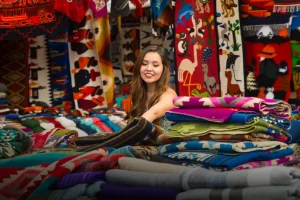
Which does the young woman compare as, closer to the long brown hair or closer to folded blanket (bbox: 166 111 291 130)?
the long brown hair

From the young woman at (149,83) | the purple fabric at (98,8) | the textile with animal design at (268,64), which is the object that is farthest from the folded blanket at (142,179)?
the textile with animal design at (268,64)

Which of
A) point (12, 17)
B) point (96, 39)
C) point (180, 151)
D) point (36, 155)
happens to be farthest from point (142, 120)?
point (96, 39)

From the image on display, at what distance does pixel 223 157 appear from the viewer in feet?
5.65

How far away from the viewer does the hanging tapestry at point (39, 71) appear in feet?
15.1

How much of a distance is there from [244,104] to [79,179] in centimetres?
56

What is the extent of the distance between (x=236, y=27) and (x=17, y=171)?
3359mm

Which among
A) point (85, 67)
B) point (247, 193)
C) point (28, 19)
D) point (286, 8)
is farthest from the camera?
point (85, 67)

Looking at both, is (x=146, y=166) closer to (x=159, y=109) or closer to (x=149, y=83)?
(x=159, y=109)

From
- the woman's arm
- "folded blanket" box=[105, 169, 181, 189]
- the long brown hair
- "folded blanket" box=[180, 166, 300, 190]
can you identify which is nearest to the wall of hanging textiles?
the long brown hair

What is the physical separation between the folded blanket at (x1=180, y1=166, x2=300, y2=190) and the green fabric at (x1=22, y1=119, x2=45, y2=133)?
230 cm

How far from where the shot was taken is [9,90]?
4488 millimetres

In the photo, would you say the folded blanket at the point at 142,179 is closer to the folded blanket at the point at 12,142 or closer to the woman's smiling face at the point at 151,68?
the folded blanket at the point at 12,142

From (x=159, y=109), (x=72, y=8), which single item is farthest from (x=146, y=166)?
(x=72, y=8)

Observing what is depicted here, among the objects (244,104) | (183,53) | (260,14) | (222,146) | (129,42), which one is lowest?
(222,146)
